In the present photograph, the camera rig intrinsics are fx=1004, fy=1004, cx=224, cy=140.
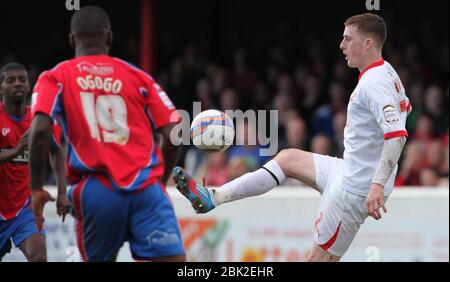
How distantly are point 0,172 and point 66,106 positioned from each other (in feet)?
7.64

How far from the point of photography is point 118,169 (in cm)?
649

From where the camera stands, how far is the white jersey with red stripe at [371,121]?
6.88 metres

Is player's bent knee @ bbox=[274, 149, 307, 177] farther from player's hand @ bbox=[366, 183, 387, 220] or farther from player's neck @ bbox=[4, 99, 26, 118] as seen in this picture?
player's neck @ bbox=[4, 99, 26, 118]

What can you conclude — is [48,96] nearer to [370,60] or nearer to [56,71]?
[56,71]

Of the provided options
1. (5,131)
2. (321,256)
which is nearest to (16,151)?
(5,131)

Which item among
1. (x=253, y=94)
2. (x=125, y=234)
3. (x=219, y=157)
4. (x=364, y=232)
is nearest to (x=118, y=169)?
(x=125, y=234)

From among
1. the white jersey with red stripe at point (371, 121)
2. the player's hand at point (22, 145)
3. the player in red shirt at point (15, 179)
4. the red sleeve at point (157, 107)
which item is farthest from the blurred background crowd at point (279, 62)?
the red sleeve at point (157, 107)

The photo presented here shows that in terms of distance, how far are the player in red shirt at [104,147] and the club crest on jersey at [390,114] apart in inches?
59.0

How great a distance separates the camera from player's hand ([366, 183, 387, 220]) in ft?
21.9

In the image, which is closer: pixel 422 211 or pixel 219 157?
pixel 422 211

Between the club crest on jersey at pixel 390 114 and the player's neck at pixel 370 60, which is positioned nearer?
the club crest on jersey at pixel 390 114

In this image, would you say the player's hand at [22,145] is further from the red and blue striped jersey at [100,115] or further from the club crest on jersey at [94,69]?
the club crest on jersey at [94,69]

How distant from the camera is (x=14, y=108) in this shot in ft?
28.5

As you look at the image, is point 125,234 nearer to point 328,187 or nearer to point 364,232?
point 328,187
